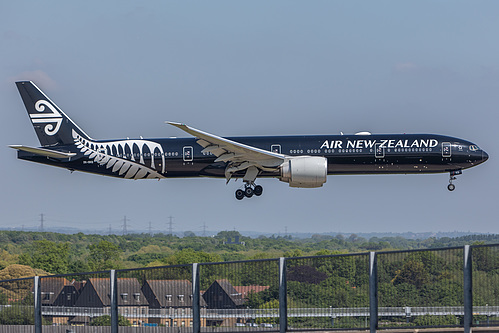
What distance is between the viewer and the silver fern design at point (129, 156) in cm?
4688

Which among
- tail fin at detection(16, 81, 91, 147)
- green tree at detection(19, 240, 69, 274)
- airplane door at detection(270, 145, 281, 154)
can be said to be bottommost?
green tree at detection(19, 240, 69, 274)

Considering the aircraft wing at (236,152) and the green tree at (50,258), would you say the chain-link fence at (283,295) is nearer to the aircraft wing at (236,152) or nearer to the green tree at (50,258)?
the aircraft wing at (236,152)

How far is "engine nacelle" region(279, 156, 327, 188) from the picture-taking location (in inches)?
1710

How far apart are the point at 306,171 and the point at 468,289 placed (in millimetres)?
29539

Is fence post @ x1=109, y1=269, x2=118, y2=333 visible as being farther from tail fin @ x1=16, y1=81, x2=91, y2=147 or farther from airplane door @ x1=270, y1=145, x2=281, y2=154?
tail fin @ x1=16, y1=81, x2=91, y2=147

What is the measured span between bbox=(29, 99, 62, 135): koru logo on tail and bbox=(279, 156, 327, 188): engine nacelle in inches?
706

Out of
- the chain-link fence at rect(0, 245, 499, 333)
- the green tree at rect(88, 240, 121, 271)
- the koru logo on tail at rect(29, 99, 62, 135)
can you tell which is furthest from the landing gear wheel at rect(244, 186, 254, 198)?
the green tree at rect(88, 240, 121, 271)

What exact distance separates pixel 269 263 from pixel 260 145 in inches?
1178

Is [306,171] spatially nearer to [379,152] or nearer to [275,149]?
[275,149]

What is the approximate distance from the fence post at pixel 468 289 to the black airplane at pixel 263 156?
28.0m

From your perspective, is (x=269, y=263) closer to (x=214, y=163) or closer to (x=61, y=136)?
(x=214, y=163)

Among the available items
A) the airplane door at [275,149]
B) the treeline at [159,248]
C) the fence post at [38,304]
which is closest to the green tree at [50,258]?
the treeline at [159,248]

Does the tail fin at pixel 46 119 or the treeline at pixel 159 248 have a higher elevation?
the tail fin at pixel 46 119

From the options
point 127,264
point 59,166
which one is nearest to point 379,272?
point 59,166
